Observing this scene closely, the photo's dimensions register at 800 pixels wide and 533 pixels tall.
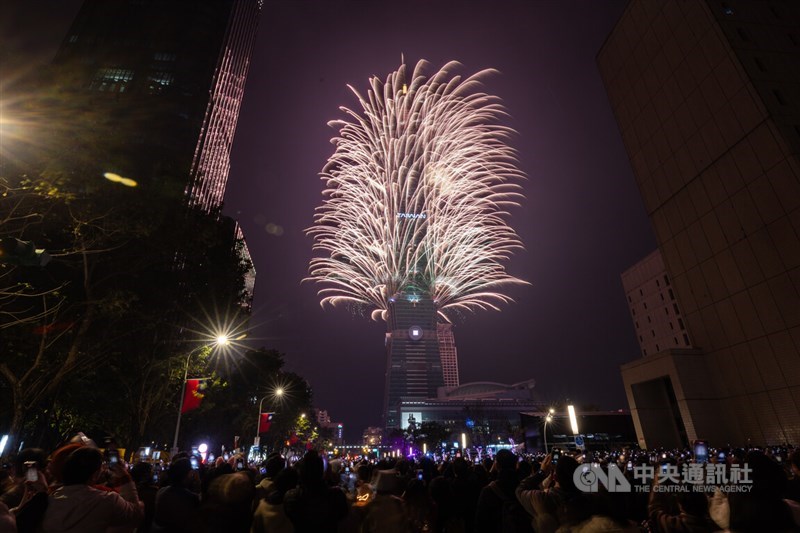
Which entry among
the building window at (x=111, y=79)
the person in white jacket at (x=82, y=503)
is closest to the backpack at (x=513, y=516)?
the person in white jacket at (x=82, y=503)

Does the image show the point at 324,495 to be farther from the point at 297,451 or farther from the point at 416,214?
the point at 297,451

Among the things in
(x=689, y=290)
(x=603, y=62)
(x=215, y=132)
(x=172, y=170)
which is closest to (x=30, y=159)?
(x=172, y=170)

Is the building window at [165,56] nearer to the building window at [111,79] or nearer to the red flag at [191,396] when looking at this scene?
the building window at [111,79]

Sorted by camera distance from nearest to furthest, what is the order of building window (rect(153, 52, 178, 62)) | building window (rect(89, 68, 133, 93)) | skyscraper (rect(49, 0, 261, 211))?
1. skyscraper (rect(49, 0, 261, 211))
2. building window (rect(89, 68, 133, 93))
3. building window (rect(153, 52, 178, 62))

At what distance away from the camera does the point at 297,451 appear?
94.4m

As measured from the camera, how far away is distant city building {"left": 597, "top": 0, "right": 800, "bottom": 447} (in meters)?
29.0

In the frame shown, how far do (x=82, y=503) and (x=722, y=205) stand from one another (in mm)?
43252

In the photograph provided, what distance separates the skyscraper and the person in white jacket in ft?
201

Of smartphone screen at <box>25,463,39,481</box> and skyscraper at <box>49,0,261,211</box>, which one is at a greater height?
skyscraper at <box>49,0,261,211</box>

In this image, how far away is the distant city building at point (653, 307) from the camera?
77.7m

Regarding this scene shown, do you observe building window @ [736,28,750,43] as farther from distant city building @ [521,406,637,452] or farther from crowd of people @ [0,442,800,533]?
distant city building @ [521,406,637,452]

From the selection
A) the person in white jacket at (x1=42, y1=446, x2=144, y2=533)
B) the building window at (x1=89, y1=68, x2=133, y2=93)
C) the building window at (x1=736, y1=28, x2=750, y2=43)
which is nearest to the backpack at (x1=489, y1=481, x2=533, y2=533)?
the person in white jacket at (x1=42, y1=446, x2=144, y2=533)

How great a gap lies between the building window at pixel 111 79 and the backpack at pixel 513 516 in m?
83.8

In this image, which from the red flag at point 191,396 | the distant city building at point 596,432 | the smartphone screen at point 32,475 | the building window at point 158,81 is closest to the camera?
the smartphone screen at point 32,475
